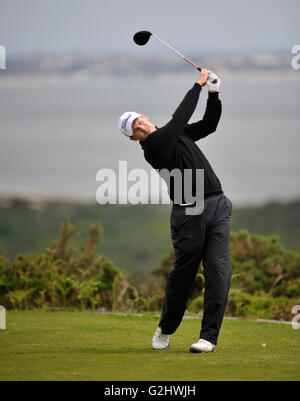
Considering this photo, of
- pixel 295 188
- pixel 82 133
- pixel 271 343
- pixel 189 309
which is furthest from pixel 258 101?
pixel 271 343

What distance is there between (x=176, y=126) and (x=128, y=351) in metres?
1.51

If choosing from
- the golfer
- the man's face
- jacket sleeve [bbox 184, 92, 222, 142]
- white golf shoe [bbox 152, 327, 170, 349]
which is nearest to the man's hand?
the golfer

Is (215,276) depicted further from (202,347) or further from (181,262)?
(202,347)

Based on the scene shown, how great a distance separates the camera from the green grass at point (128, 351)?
14.4ft

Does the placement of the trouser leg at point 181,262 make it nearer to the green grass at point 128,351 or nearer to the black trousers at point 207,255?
the black trousers at point 207,255

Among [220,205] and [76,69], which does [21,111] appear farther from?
[220,205]

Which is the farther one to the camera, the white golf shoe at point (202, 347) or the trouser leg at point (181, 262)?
the trouser leg at point (181, 262)

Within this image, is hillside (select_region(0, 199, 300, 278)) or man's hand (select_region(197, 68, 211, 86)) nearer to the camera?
man's hand (select_region(197, 68, 211, 86))

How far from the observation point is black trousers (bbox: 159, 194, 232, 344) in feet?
17.4

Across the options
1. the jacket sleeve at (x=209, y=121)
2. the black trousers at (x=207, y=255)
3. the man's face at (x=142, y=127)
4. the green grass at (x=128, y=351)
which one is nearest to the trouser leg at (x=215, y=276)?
the black trousers at (x=207, y=255)

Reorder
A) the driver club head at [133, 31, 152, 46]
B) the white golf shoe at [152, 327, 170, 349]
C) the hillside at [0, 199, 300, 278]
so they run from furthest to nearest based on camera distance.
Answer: the hillside at [0, 199, 300, 278], the driver club head at [133, 31, 152, 46], the white golf shoe at [152, 327, 170, 349]

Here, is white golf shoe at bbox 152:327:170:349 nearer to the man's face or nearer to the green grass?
the green grass

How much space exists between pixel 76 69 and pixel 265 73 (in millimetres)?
3752

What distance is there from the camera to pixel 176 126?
520cm
